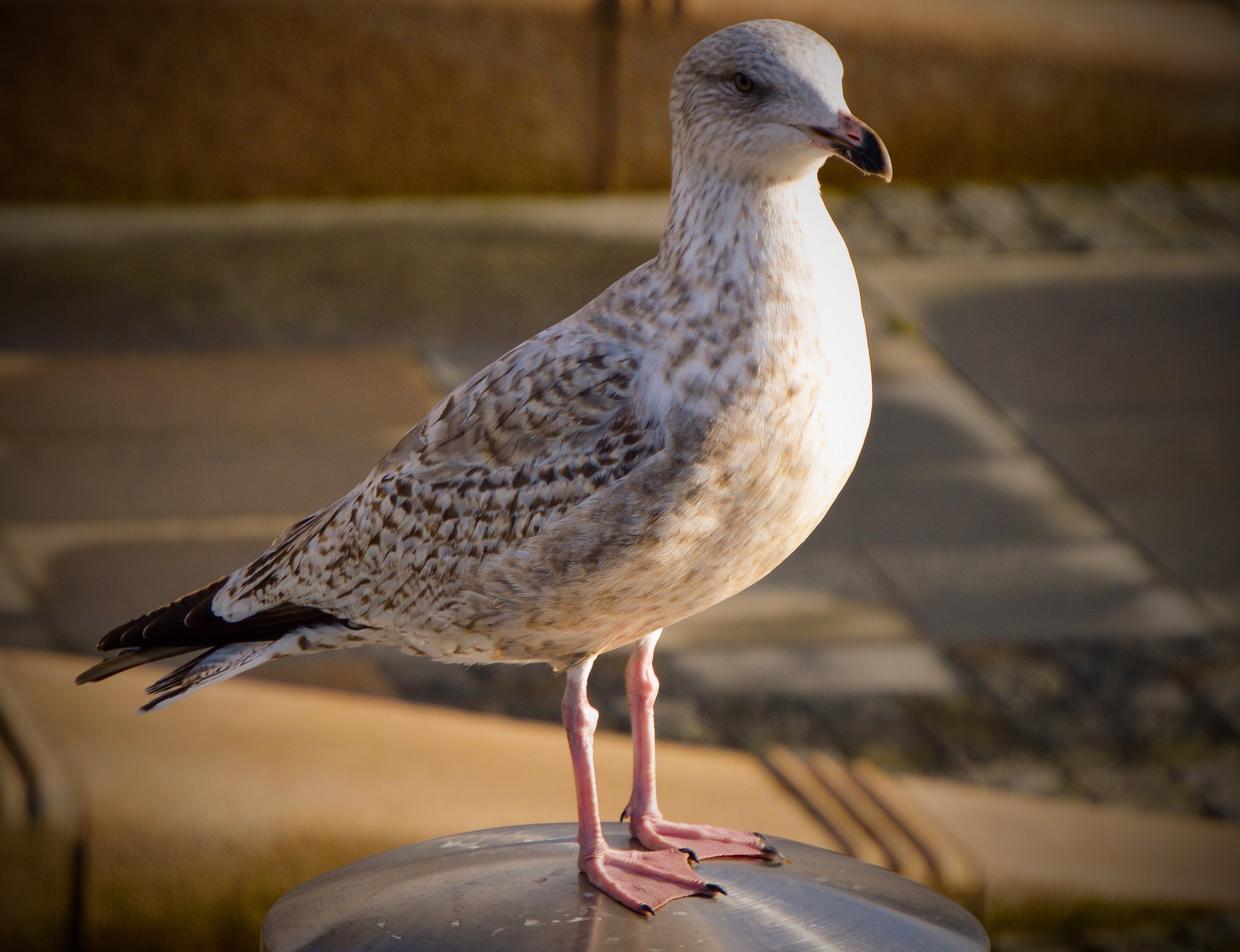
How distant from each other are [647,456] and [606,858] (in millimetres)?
840

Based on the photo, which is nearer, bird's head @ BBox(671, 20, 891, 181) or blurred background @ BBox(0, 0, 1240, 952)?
bird's head @ BBox(671, 20, 891, 181)

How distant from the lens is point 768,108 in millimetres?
2506

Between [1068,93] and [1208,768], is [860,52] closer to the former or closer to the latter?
[1068,93]

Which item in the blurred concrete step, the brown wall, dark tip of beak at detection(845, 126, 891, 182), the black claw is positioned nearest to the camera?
dark tip of beak at detection(845, 126, 891, 182)

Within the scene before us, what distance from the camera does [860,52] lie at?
34.1 ft

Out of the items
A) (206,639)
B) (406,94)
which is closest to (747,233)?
(206,639)

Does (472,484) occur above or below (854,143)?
below

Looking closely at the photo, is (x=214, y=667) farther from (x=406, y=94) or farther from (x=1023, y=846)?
(x=406, y=94)

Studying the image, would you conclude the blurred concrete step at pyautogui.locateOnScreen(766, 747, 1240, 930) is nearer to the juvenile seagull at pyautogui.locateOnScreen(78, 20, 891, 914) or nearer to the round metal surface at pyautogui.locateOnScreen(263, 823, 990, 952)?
the round metal surface at pyautogui.locateOnScreen(263, 823, 990, 952)

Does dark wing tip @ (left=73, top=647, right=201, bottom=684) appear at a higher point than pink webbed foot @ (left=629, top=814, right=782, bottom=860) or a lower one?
higher

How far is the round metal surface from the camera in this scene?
8.64 feet

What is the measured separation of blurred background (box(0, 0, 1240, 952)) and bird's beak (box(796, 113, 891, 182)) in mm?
3563

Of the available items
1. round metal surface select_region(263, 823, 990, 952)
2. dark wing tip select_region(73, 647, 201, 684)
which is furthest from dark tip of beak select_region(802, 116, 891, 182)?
dark wing tip select_region(73, 647, 201, 684)

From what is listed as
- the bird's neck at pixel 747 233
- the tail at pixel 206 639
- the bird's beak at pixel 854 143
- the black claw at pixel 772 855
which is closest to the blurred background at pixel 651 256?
the tail at pixel 206 639
